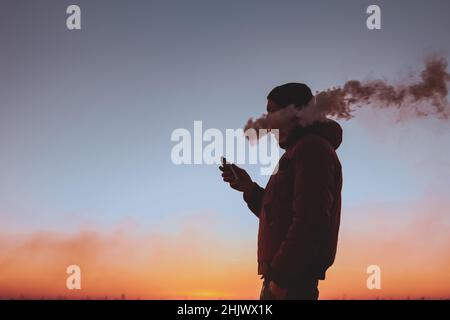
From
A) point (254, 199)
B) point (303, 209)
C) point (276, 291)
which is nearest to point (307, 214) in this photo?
point (303, 209)

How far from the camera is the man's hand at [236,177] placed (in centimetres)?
448

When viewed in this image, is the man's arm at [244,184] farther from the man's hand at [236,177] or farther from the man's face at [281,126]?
the man's face at [281,126]

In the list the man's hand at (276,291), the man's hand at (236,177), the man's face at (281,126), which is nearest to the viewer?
the man's hand at (276,291)

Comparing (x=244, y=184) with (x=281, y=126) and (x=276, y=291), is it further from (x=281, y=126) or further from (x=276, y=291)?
(x=276, y=291)

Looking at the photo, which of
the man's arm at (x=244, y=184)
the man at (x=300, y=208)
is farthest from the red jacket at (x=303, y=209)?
the man's arm at (x=244, y=184)

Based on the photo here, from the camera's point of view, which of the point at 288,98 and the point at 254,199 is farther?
the point at 254,199

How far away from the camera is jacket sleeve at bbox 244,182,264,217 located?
4554 mm

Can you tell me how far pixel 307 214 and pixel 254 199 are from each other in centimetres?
97

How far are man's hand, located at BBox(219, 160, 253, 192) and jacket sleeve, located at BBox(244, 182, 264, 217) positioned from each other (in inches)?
1.5

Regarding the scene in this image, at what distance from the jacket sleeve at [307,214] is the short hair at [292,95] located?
1.36ft

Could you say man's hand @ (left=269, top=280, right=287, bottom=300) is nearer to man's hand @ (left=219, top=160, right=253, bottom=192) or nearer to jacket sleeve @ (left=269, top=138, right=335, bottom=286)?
jacket sleeve @ (left=269, top=138, right=335, bottom=286)

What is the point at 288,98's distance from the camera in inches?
163
